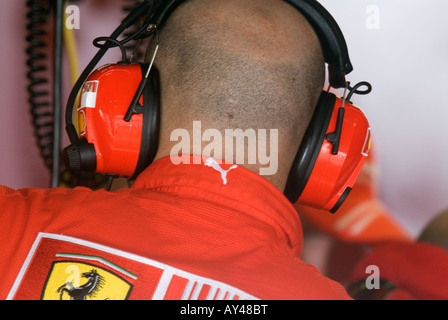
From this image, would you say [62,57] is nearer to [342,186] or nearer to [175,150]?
[175,150]

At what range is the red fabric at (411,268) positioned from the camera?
1.19 m

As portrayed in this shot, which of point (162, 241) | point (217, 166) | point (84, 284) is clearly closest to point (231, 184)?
point (217, 166)

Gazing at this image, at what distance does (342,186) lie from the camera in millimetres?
927

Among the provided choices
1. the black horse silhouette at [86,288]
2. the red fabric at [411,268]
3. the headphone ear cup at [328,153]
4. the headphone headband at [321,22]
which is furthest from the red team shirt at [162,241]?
the red fabric at [411,268]

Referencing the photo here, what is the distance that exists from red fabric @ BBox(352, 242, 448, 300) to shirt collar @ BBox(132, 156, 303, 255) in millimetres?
544

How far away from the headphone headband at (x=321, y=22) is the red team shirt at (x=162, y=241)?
274 millimetres

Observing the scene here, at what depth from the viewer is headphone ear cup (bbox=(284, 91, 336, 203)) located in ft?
2.89

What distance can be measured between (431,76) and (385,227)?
0.41 metres

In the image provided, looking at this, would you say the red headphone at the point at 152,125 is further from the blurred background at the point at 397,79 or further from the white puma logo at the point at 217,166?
the blurred background at the point at 397,79

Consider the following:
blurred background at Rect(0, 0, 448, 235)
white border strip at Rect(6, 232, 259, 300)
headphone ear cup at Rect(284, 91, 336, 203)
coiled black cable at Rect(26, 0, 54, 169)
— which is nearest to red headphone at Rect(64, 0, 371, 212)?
headphone ear cup at Rect(284, 91, 336, 203)

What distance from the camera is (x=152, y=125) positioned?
852 mm

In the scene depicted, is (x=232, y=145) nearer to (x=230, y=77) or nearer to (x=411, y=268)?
(x=230, y=77)

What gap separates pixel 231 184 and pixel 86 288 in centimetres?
26
